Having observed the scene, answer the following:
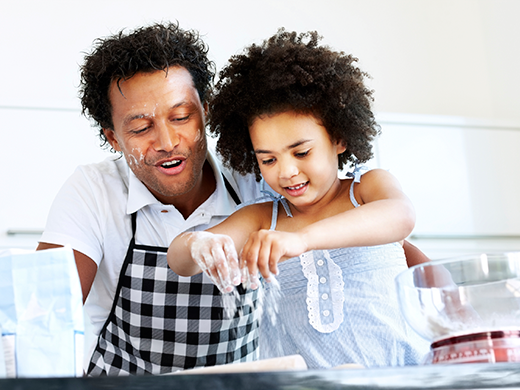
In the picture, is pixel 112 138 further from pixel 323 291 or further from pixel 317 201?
pixel 323 291

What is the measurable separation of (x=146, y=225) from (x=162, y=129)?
0.25 metres

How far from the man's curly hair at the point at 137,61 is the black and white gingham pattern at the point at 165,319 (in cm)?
36

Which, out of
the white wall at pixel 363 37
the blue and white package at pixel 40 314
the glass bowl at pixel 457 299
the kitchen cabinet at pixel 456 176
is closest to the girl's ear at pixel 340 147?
the glass bowl at pixel 457 299

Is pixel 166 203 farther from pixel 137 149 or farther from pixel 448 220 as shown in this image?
pixel 448 220

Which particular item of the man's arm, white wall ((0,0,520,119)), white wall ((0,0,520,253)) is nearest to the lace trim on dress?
the man's arm

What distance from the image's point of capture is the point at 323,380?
1.55ft

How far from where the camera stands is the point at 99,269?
141cm

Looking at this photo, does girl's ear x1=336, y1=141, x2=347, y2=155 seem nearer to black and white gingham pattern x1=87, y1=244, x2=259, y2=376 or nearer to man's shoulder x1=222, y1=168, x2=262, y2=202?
man's shoulder x1=222, y1=168, x2=262, y2=202

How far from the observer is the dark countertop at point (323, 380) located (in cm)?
45

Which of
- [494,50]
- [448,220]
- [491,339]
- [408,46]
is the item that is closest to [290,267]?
[491,339]

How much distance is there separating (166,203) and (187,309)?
0.25 m

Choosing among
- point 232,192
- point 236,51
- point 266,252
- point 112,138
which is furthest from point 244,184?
point 236,51

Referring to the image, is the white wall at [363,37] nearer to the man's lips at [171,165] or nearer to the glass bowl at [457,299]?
the man's lips at [171,165]

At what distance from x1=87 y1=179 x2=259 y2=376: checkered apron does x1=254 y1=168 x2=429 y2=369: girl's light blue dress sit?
0.16m
